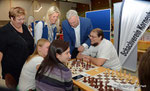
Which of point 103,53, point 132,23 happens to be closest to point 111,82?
point 103,53

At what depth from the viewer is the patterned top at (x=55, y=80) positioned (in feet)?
3.96

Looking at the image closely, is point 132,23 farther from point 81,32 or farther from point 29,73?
point 29,73

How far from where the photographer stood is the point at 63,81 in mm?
1229

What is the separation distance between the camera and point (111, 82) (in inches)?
59.6

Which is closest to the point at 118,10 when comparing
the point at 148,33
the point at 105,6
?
the point at 148,33

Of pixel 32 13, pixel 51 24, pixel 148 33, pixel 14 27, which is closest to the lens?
pixel 14 27

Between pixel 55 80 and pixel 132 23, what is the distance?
2995 millimetres

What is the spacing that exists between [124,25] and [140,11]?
1.71ft

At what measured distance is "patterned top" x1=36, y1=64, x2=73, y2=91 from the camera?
3.96ft

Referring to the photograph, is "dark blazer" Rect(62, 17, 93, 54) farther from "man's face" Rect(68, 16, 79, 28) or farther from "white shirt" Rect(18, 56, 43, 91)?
"white shirt" Rect(18, 56, 43, 91)

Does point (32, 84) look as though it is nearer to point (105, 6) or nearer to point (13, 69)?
point (13, 69)

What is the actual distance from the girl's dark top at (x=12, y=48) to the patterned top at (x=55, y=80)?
0.73m

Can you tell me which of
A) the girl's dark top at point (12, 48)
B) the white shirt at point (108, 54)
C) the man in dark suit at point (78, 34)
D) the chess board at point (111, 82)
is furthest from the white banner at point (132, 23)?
the girl's dark top at point (12, 48)

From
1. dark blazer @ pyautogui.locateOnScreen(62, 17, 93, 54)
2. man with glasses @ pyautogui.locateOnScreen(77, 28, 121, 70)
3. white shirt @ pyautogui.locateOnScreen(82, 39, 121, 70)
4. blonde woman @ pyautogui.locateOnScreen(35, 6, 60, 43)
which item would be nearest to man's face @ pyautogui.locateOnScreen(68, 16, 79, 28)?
dark blazer @ pyautogui.locateOnScreen(62, 17, 93, 54)
